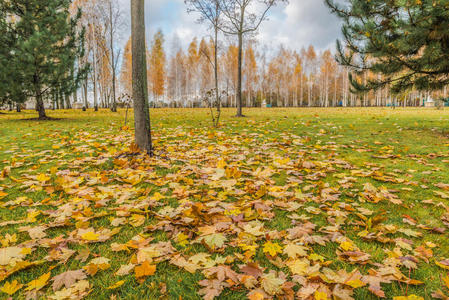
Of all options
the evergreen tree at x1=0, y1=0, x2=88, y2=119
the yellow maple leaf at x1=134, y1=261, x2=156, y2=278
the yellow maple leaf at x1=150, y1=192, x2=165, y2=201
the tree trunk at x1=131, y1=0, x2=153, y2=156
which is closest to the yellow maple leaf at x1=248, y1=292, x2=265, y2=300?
the yellow maple leaf at x1=134, y1=261, x2=156, y2=278

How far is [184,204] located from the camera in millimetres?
2342

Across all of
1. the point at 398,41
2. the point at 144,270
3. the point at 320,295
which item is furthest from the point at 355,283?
the point at 398,41

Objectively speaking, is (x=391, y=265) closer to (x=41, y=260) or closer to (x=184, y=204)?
(x=184, y=204)

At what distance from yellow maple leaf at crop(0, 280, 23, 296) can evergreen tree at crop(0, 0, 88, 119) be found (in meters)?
9.70

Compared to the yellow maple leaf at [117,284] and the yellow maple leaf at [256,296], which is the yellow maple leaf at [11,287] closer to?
the yellow maple leaf at [117,284]

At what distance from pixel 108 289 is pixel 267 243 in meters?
1.03

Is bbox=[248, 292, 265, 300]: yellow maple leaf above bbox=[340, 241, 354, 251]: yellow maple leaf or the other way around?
the other way around

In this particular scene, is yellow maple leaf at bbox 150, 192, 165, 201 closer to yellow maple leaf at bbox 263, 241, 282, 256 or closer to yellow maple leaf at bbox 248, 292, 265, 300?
yellow maple leaf at bbox 263, 241, 282, 256

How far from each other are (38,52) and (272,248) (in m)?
A: 10.6

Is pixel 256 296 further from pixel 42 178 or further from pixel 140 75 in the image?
pixel 140 75

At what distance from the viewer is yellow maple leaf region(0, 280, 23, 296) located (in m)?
1.28

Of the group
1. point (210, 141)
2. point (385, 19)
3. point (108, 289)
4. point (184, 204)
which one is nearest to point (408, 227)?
point (184, 204)

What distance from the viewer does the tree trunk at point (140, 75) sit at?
3.87 metres

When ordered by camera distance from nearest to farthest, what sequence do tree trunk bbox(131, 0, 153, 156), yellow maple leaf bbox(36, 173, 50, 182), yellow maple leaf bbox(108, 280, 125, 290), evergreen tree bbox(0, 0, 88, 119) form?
yellow maple leaf bbox(108, 280, 125, 290) < yellow maple leaf bbox(36, 173, 50, 182) < tree trunk bbox(131, 0, 153, 156) < evergreen tree bbox(0, 0, 88, 119)
